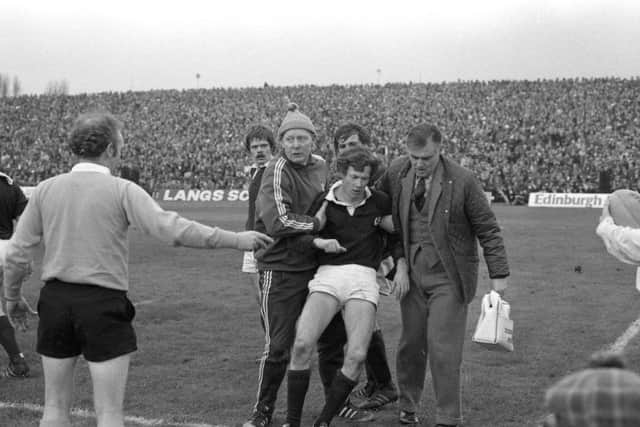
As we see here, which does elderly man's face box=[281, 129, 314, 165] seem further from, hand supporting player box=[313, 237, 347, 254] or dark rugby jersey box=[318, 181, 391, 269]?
hand supporting player box=[313, 237, 347, 254]

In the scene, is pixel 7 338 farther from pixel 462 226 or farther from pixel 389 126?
pixel 389 126

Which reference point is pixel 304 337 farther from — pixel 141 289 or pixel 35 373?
pixel 141 289

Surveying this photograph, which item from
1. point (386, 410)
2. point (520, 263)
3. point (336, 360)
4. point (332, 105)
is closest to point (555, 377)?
point (386, 410)

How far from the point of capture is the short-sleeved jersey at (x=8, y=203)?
7.17 metres

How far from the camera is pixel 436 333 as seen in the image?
541cm

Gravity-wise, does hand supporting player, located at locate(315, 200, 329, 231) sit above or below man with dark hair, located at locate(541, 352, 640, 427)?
above

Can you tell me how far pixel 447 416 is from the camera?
17.6 ft

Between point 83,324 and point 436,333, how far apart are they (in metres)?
2.41

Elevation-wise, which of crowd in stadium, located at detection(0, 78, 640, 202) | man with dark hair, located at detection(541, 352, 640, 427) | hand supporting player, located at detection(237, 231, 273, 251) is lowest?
man with dark hair, located at detection(541, 352, 640, 427)

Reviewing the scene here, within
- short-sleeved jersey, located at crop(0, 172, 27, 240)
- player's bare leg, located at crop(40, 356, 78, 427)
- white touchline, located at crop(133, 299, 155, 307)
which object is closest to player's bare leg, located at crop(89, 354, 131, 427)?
player's bare leg, located at crop(40, 356, 78, 427)

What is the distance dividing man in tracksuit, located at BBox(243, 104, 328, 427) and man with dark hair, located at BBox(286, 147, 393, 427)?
0.11m

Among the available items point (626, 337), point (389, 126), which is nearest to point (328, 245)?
point (626, 337)

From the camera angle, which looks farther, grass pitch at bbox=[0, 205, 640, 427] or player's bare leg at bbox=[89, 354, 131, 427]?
grass pitch at bbox=[0, 205, 640, 427]

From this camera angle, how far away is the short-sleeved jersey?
717cm
